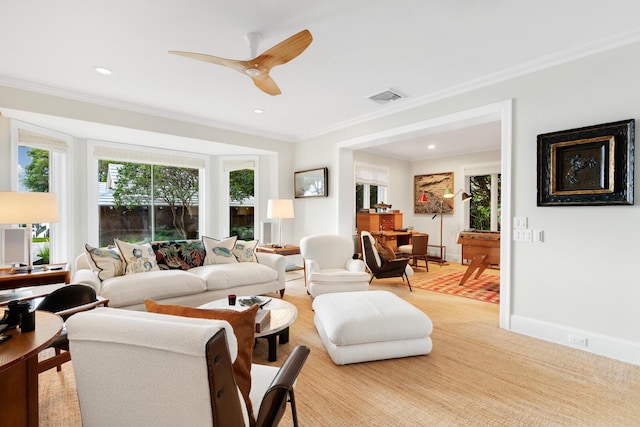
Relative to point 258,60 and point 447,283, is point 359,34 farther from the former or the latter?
point 447,283

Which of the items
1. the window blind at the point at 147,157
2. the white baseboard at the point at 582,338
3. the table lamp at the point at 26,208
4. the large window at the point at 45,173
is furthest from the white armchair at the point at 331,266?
the large window at the point at 45,173

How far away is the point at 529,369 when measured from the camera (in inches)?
90.4

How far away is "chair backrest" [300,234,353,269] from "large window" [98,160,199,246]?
2.60m

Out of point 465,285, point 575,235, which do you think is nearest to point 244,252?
point 465,285

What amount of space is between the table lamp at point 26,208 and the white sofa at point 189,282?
0.62 m

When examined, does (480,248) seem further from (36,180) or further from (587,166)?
(36,180)

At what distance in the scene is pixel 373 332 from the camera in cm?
233

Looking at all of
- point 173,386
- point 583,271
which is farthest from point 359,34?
point 583,271

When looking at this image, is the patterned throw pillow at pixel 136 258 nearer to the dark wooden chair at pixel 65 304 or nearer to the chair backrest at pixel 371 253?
the dark wooden chair at pixel 65 304

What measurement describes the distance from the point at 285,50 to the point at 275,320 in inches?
77.8

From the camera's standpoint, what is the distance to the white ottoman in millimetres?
2314

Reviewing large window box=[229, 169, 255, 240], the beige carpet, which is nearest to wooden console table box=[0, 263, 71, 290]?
the beige carpet

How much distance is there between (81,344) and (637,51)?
12.6 feet

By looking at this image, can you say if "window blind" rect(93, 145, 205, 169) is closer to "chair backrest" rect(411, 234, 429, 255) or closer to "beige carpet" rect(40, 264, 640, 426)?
"beige carpet" rect(40, 264, 640, 426)
